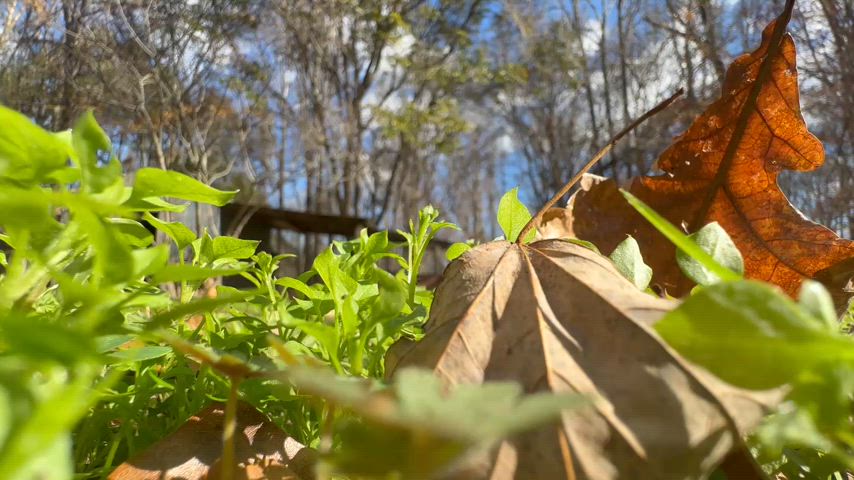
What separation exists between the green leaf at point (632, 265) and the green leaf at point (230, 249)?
156mm

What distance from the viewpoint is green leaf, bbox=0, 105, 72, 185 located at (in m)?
0.14

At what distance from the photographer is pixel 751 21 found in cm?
581

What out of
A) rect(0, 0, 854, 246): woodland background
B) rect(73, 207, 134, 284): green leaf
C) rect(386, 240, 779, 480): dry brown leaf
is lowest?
rect(386, 240, 779, 480): dry brown leaf

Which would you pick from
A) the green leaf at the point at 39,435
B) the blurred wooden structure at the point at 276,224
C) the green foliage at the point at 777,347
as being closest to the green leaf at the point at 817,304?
the green foliage at the point at 777,347

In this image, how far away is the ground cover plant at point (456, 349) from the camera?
93 millimetres

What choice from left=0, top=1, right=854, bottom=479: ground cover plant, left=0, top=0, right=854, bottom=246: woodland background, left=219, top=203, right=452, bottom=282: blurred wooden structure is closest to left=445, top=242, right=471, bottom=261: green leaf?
left=0, top=1, right=854, bottom=479: ground cover plant

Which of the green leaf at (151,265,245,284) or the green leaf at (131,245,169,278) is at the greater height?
the green leaf at (131,245,169,278)

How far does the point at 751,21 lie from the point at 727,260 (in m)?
6.84

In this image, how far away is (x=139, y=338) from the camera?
0.18 meters

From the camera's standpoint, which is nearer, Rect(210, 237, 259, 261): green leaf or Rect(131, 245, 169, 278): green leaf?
Rect(131, 245, 169, 278): green leaf

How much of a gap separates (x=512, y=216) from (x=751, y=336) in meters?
0.15

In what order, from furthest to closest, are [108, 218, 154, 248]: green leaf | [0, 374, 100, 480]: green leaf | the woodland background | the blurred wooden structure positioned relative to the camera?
the blurred wooden structure, the woodland background, [108, 218, 154, 248]: green leaf, [0, 374, 100, 480]: green leaf

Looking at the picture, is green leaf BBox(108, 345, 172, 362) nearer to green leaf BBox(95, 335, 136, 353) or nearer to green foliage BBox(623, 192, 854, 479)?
green leaf BBox(95, 335, 136, 353)

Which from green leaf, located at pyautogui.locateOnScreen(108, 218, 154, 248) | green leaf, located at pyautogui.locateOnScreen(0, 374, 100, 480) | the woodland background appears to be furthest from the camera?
the woodland background
